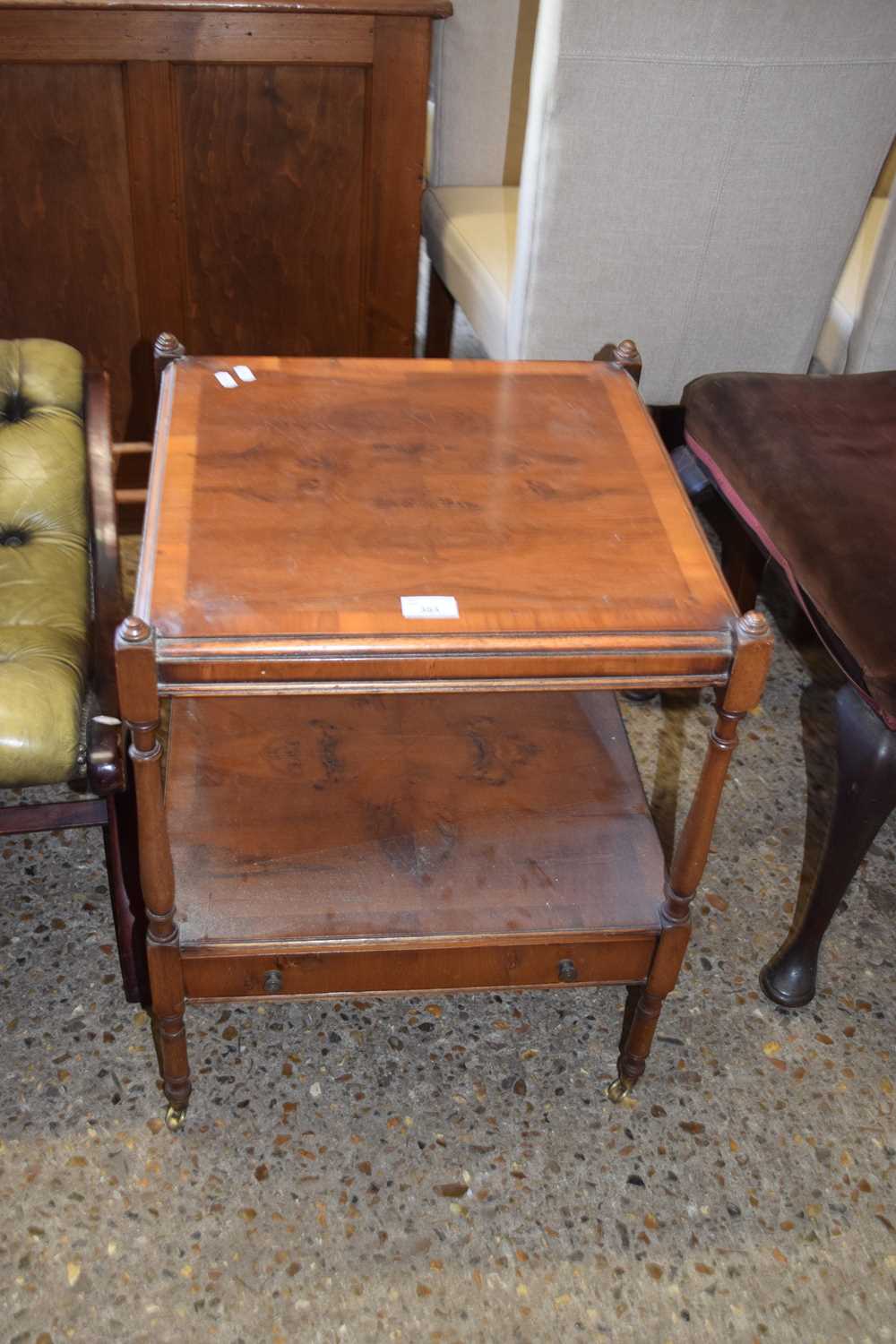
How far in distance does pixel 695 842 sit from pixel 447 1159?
51 centimetres

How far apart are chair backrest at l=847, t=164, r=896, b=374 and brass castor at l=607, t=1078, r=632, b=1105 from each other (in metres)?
1.17

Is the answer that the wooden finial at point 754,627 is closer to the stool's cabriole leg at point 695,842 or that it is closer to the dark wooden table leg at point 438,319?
the stool's cabriole leg at point 695,842

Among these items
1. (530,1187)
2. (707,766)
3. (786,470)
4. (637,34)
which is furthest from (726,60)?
(530,1187)

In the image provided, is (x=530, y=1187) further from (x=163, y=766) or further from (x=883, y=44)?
(x=883, y=44)

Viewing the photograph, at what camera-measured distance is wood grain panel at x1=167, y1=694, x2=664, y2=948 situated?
1392mm

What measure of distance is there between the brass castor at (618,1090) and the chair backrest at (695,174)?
1093 millimetres

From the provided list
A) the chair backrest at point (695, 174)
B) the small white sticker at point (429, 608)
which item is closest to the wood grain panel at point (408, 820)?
the small white sticker at point (429, 608)

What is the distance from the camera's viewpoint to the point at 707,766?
1.27 meters

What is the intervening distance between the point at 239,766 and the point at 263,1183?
48 cm

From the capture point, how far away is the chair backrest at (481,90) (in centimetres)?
227

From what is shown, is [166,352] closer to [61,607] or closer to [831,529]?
[61,607]

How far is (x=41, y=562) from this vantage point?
5.33 ft

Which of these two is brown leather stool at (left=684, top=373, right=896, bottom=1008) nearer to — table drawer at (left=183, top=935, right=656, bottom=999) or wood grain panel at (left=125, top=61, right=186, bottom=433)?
table drawer at (left=183, top=935, right=656, bottom=999)

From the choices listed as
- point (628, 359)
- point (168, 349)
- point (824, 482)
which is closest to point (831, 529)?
point (824, 482)
